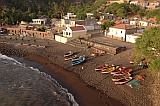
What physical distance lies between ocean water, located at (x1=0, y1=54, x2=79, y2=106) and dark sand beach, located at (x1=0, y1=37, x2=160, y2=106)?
1.38m

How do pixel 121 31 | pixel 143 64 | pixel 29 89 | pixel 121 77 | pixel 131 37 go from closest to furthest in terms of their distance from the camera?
pixel 29 89
pixel 121 77
pixel 143 64
pixel 131 37
pixel 121 31

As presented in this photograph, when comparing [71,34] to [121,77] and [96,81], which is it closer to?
[96,81]

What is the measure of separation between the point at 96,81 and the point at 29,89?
28.7 ft

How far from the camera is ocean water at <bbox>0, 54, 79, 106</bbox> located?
24.0 m

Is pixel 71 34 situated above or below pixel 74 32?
below

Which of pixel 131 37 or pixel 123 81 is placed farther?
pixel 131 37

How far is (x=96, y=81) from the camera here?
2917cm

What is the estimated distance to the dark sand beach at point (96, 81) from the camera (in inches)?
949

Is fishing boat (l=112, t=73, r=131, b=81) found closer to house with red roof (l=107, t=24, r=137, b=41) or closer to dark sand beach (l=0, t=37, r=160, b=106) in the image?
dark sand beach (l=0, t=37, r=160, b=106)

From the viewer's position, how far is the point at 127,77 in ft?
92.5

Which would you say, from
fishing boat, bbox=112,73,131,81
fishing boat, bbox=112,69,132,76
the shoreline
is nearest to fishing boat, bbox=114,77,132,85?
fishing boat, bbox=112,73,131,81

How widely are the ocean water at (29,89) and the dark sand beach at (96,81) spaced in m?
1.38

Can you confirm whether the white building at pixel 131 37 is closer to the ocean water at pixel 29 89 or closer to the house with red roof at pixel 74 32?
the house with red roof at pixel 74 32

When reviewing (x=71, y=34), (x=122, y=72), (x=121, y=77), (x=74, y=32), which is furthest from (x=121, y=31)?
(x=121, y=77)
